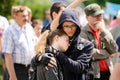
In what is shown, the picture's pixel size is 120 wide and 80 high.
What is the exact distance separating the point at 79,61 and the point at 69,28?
40 cm

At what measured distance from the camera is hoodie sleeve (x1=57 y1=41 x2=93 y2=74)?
6.59 metres

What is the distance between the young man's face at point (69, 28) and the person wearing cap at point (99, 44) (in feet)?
4.02

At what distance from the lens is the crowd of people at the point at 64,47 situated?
6.52m

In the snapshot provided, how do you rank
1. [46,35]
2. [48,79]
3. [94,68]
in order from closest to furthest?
1. [48,79]
2. [46,35]
3. [94,68]

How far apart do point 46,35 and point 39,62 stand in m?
0.42

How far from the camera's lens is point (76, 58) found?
6832mm

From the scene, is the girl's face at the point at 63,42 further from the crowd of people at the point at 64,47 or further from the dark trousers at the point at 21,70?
the dark trousers at the point at 21,70

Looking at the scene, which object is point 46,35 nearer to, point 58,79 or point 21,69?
point 58,79

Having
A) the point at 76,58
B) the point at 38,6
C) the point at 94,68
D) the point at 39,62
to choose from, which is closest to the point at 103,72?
the point at 94,68

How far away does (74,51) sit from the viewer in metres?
6.81

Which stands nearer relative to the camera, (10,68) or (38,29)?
(10,68)

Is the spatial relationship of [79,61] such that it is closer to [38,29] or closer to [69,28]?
[69,28]

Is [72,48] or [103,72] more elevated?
[72,48]

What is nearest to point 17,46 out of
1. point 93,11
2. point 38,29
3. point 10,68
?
point 10,68
